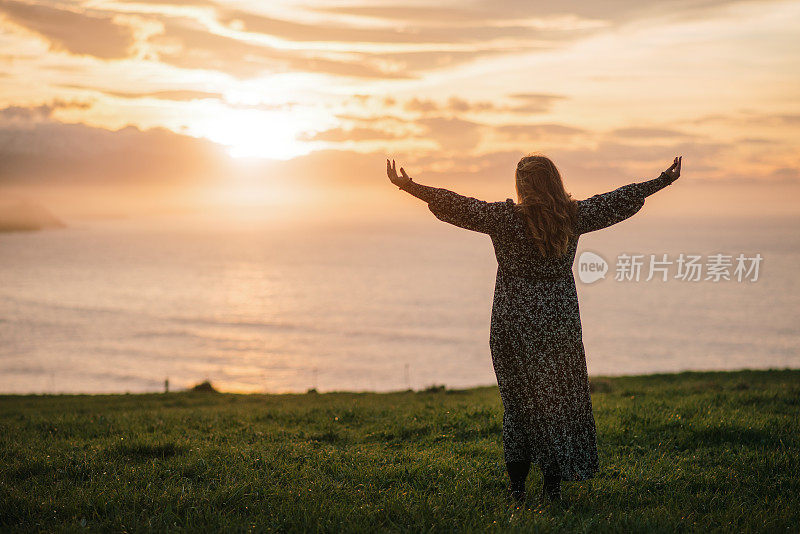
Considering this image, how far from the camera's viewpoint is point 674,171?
20.5ft

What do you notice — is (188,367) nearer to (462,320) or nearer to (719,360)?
(462,320)

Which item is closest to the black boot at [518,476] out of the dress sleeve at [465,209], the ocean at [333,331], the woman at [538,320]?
the woman at [538,320]

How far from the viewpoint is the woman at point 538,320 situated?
568 cm

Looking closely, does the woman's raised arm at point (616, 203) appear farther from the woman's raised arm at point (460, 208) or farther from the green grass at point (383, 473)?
the green grass at point (383, 473)

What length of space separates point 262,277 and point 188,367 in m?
Result: 96.1

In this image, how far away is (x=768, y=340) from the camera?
95.9 meters

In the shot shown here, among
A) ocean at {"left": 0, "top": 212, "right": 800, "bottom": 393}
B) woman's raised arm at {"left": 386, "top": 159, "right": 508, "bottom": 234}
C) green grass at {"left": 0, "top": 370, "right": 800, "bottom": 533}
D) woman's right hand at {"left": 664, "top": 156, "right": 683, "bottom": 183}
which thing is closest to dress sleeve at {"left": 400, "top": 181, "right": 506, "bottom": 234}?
woman's raised arm at {"left": 386, "top": 159, "right": 508, "bottom": 234}

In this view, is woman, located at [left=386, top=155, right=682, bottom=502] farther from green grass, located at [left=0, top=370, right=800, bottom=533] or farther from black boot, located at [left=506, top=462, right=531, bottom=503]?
green grass, located at [left=0, top=370, right=800, bottom=533]

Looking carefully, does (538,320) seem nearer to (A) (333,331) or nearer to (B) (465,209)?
(B) (465,209)

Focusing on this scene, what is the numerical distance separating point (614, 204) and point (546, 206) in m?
0.87

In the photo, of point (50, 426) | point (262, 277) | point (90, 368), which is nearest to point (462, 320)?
point (90, 368)

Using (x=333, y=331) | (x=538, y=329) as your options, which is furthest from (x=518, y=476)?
(x=333, y=331)

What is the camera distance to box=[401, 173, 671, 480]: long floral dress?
570 cm

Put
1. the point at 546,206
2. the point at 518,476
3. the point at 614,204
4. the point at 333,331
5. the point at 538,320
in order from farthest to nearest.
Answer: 1. the point at 333,331
2. the point at 518,476
3. the point at 614,204
4. the point at 538,320
5. the point at 546,206
